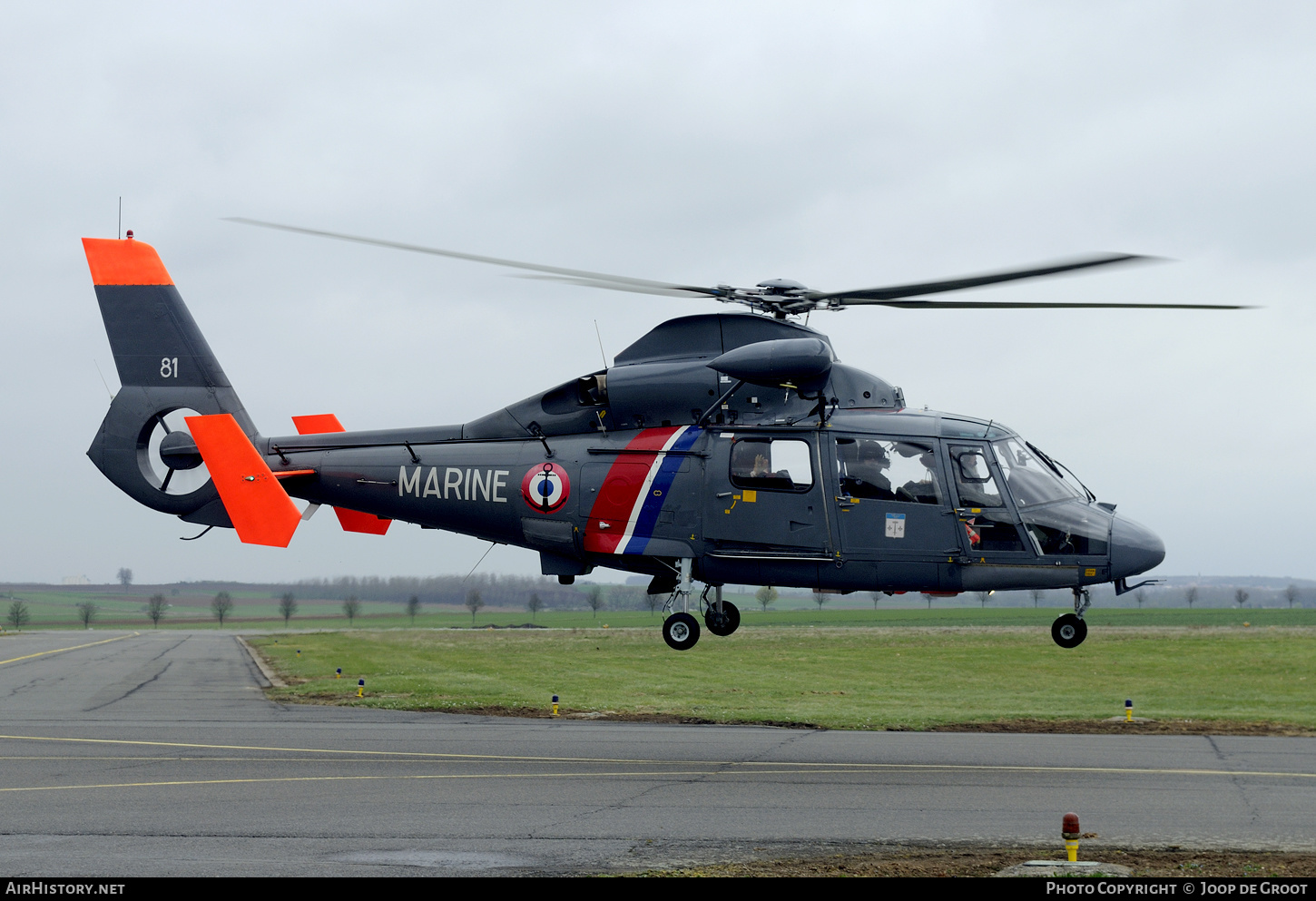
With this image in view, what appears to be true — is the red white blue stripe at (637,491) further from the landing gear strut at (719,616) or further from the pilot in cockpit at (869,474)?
the pilot in cockpit at (869,474)

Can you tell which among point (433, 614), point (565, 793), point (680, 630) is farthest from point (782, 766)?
point (433, 614)

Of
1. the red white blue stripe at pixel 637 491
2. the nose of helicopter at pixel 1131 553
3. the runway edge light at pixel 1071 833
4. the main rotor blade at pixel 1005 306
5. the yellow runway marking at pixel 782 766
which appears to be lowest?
the yellow runway marking at pixel 782 766

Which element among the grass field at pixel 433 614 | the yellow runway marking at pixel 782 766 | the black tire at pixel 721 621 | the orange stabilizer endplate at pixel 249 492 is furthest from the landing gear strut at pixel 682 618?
the grass field at pixel 433 614

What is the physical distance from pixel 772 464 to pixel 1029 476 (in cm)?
357

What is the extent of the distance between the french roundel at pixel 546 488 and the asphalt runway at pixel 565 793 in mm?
4409

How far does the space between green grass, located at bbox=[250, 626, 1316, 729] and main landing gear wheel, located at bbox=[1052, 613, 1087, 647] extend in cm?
1270

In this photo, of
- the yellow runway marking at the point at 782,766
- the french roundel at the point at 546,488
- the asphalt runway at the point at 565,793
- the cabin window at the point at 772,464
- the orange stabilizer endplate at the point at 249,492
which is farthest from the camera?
the yellow runway marking at the point at 782,766

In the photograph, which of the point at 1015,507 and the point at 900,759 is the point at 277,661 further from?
the point at 1015,507

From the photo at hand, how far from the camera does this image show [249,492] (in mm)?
15109

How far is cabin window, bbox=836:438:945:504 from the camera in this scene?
14633 millimetres

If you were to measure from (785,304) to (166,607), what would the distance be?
5371 inches

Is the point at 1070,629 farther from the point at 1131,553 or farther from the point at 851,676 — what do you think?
the point at 851,676

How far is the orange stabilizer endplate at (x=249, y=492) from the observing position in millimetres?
15047

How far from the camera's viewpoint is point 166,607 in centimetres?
13325
